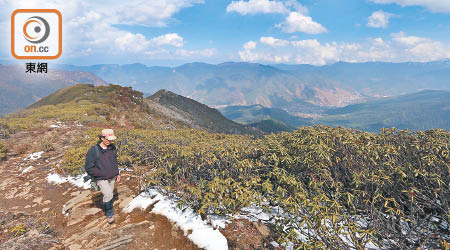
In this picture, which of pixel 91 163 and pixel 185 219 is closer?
pixel 185 219

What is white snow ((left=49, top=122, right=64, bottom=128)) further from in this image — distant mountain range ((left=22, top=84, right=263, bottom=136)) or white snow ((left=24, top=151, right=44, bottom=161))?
white snow ((left=24, top=151, right=44, bottom=161))

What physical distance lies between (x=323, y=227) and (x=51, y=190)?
1288cm

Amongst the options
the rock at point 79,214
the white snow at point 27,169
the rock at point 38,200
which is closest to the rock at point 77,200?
the rock at point 79,214

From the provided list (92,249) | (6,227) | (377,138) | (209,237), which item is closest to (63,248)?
(92,249)

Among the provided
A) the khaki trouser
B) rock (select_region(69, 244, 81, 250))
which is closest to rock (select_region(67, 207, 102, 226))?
the khaki trouser

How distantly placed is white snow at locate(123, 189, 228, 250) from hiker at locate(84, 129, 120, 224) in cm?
83

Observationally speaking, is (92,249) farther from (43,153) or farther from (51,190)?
(43,153)

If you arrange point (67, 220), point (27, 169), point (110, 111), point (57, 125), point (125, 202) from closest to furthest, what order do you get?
point (67, 220), point (125, 202), point (27, 169), point (57, 125), point (110, 111)

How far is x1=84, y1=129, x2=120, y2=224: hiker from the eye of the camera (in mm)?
7340

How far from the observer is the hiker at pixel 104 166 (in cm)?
734

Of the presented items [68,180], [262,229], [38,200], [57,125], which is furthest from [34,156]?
[262,229]

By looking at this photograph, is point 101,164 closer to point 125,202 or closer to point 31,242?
point 125,202

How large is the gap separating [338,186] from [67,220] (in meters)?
9.84

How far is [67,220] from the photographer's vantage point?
8000 millimetres
